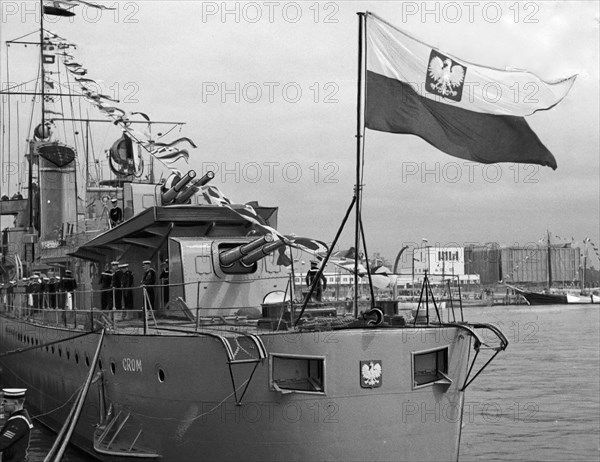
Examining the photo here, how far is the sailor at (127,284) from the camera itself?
2089 cm

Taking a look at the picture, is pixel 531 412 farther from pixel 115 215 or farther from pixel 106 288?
pixel 106 288

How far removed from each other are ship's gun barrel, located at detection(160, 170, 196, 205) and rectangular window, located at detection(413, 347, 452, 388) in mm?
6247

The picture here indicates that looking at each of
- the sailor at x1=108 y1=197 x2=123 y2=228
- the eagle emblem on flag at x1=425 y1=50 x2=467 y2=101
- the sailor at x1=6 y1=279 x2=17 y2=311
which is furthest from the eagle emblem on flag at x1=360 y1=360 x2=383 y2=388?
the sailor at x1=6 y1=279 x2=17 y2=311

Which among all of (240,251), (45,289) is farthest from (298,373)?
(45,289)

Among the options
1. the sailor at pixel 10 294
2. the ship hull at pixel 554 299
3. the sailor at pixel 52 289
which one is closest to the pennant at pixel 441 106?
the sailor at pixel 52 289

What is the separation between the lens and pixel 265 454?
50.8ft

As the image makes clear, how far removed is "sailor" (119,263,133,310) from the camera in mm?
20891

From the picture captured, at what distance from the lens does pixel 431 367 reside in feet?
54.1

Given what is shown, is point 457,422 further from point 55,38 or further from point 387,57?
point 55,38

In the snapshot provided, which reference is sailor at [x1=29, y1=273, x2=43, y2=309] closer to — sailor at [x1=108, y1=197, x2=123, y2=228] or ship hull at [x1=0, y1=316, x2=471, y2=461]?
sailor at [x1=108, y1=197, x2=123, y2=228]

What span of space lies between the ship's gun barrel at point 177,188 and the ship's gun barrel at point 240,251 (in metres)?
1.59

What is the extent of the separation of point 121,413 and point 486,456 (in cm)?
956

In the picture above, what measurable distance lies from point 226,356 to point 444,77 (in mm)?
5595

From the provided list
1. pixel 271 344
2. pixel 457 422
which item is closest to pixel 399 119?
pixel 271 344
